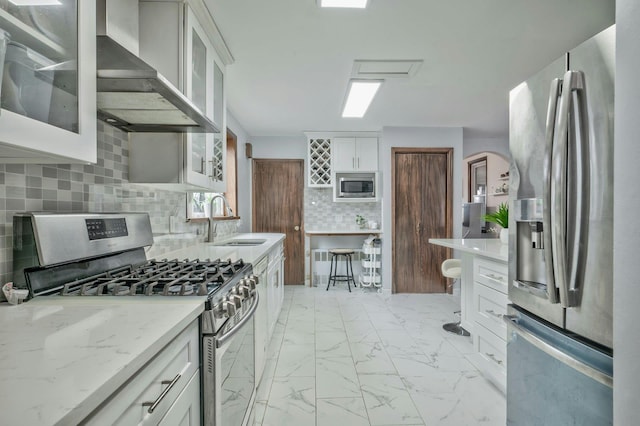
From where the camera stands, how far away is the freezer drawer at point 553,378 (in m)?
0.91

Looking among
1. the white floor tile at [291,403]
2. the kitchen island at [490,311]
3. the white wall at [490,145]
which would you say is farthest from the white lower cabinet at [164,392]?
the white wall at [490,145]

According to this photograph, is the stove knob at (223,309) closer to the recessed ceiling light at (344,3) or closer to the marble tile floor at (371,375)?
the marble tile floor at (371,375)

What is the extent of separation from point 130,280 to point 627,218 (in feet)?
5.00

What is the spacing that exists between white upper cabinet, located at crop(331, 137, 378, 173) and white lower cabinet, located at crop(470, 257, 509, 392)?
2830mm

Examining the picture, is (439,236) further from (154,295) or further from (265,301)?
(154,295)

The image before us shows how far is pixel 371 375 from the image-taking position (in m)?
2.20

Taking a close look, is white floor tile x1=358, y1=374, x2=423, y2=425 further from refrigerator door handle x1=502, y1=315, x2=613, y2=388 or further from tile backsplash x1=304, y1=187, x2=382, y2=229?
tile backsplash x1=304, y1=187, x2=382, y2=229

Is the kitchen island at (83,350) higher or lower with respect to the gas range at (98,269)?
lower

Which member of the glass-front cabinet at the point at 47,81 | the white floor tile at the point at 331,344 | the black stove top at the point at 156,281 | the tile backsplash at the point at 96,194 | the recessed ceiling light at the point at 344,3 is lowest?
the white floor tile at the point at 331,344

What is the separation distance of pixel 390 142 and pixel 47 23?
4.10m

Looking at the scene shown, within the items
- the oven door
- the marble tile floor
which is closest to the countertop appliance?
the oven door

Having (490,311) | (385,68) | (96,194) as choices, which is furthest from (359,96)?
(96,194)

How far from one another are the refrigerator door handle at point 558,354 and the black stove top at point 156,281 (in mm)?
1202

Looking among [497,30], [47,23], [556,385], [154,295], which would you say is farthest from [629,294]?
[497,30]
